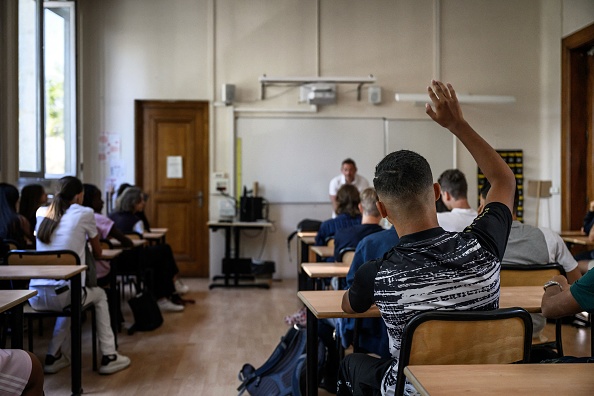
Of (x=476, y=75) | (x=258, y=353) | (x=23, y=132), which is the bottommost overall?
(x=258, y=353)

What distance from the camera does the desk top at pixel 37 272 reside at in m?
3.25

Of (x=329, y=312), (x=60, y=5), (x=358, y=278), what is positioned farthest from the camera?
(x=60, y=5)

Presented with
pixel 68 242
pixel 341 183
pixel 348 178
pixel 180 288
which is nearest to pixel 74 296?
pixel 68 242

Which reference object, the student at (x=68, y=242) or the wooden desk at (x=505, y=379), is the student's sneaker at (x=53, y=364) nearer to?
the student at (x=68, y=242)

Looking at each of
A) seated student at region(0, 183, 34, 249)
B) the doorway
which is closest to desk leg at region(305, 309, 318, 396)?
seated student at region(0, 183, 34, 249)

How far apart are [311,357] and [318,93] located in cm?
625

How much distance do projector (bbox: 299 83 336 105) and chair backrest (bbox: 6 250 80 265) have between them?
5.10 m

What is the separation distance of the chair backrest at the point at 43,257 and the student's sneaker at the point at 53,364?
667 millimetres

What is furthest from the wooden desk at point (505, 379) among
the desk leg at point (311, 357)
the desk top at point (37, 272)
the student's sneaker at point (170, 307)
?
the student's sneaker at point (170, 307)

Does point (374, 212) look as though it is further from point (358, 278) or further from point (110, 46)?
point (110, 46)

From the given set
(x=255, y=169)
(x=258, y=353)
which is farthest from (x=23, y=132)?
(x=258, y=353)

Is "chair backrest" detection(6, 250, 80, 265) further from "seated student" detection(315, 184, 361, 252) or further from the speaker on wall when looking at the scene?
the speaker on wall

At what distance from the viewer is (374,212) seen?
156 inches

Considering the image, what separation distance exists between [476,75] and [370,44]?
1532mm
